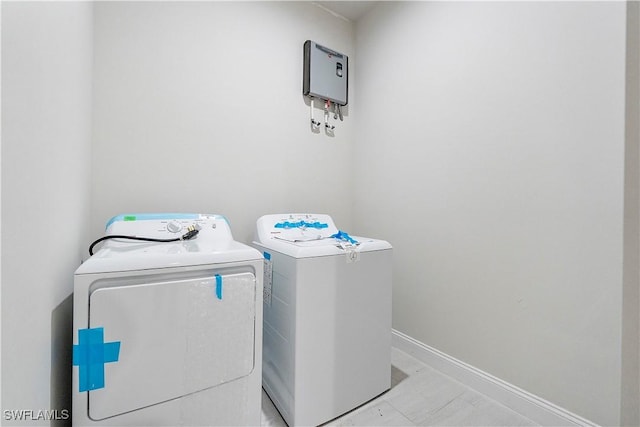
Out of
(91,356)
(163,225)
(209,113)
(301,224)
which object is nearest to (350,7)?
(209,113)

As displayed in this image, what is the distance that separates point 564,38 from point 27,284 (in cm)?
198

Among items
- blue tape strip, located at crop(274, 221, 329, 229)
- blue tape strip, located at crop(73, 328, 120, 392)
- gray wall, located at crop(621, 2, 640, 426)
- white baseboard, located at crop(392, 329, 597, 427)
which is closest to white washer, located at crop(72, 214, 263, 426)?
blue tape strip, located at crop(73, 328, 120, 392)

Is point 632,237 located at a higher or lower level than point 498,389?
higher

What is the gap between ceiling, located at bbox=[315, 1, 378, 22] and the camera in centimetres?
206

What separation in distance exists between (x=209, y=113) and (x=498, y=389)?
217cm

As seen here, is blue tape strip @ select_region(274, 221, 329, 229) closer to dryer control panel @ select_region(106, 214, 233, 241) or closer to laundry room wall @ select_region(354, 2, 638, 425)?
dryer control panel @ select_region(106, 214, 233, 241)

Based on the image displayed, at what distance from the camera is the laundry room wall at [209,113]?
1394mm

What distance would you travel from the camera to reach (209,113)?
64.3 inches

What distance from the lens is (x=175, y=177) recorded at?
60.7 inches

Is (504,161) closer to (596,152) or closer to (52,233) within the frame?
(596,152)

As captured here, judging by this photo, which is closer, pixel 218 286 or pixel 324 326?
pixel 218 286

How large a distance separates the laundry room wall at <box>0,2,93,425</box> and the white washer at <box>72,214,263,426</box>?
9 centimetres

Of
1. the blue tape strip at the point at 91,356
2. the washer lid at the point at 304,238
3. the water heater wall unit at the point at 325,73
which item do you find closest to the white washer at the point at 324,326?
the washer lid at the point at 304,238

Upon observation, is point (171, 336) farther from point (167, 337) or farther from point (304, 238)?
point (304, 238)
